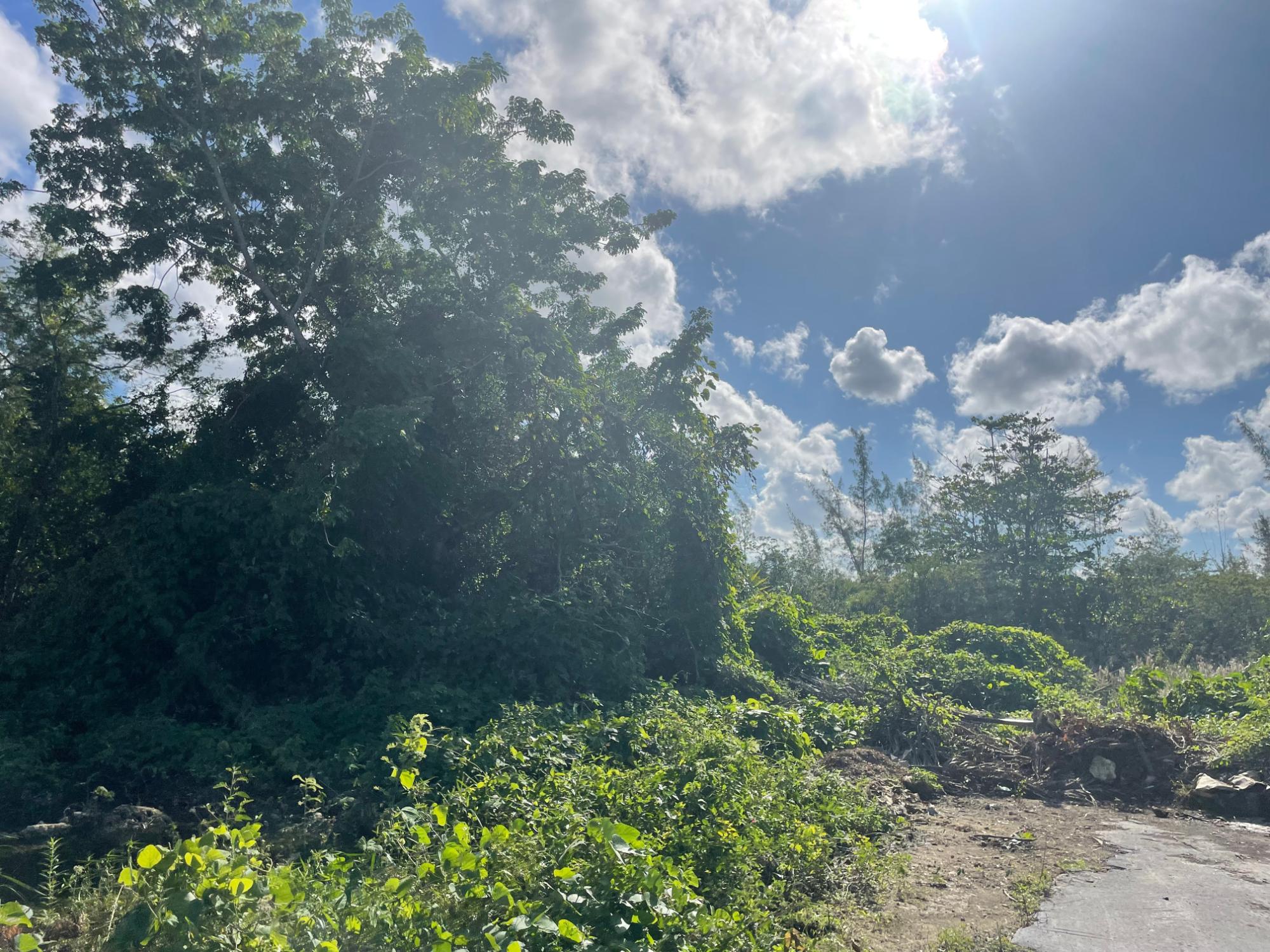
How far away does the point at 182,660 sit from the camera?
795 centimetres

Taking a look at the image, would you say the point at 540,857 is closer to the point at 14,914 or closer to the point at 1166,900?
the point at 14,914

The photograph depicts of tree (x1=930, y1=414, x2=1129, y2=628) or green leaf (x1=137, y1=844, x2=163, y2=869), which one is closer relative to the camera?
green leaf (x1=137, y1=844, x2=163, y2=869)

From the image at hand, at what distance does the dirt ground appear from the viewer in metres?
3.97

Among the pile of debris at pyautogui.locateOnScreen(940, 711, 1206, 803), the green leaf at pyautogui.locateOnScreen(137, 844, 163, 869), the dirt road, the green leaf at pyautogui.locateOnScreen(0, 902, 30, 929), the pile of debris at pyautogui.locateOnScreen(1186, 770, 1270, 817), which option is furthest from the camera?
the pile of debris at pyautogui.locateOnScreen(940, 711, 1206, 803)

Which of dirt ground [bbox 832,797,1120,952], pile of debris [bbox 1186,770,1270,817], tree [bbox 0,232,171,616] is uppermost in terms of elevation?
tree [bbox 0,232,171,616]

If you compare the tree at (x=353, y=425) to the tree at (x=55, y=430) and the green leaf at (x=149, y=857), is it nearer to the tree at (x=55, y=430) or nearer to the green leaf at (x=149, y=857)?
the tree at (x=55, y=430)

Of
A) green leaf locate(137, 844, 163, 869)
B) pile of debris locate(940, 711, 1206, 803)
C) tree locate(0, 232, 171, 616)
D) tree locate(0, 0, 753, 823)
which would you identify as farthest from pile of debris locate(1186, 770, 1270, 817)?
tree locate(0, 232, 171, 616)

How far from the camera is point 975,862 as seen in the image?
5.12 metres

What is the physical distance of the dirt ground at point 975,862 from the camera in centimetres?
397

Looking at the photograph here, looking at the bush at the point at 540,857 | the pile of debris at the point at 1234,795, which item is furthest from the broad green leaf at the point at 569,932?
the pile of debris at the point at 1234,795

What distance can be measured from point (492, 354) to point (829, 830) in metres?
7.41

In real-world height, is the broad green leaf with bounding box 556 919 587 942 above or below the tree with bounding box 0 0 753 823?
below

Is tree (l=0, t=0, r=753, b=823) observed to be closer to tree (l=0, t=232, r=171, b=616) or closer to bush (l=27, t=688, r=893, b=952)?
tree (l=0, t=232, r=171, b=616)

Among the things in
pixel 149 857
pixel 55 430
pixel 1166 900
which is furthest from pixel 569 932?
pixel 55 430
